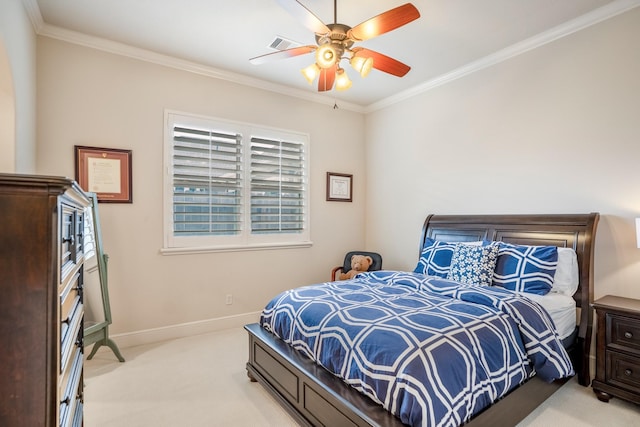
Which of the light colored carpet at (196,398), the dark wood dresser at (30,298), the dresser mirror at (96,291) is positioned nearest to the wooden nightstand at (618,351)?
the light colored carpet at (196,398)

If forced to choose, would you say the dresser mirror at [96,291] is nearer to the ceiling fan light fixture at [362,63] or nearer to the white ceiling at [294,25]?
the white ceiling at [294,25]

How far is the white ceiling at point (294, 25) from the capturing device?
261 cm

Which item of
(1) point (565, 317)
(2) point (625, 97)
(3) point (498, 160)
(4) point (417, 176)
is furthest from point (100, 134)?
(2) point (625, 97)

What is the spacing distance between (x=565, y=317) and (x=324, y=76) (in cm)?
260

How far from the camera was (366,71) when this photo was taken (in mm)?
2396

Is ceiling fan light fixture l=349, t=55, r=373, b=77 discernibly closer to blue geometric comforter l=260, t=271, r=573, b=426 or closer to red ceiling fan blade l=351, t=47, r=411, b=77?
red ceiling fan blade l=351, t=47, r=411, b=77

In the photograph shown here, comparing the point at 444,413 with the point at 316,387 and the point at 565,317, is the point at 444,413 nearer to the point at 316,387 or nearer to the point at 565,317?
the point at 316,387

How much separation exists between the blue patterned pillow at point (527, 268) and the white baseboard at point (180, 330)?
270cm

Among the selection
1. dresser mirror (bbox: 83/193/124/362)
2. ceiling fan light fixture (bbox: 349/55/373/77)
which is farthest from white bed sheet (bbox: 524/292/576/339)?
dresser mirror (bbox: 83/193/124/362)

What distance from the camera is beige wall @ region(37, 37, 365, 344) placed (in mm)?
3016

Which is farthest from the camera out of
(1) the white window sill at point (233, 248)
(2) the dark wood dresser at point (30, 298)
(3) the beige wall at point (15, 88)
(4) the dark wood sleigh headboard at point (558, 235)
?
(1) the white window sill at point (233, 248)

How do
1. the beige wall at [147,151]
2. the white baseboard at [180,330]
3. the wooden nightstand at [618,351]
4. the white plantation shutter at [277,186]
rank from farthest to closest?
the white plantation shutter at [277,186]
the white baseboard at [180,330]
the beige wall at [147,151]
the wooden nightstand at [618,351]

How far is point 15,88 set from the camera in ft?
7.50

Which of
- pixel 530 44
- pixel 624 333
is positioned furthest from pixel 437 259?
pixel 530 44
